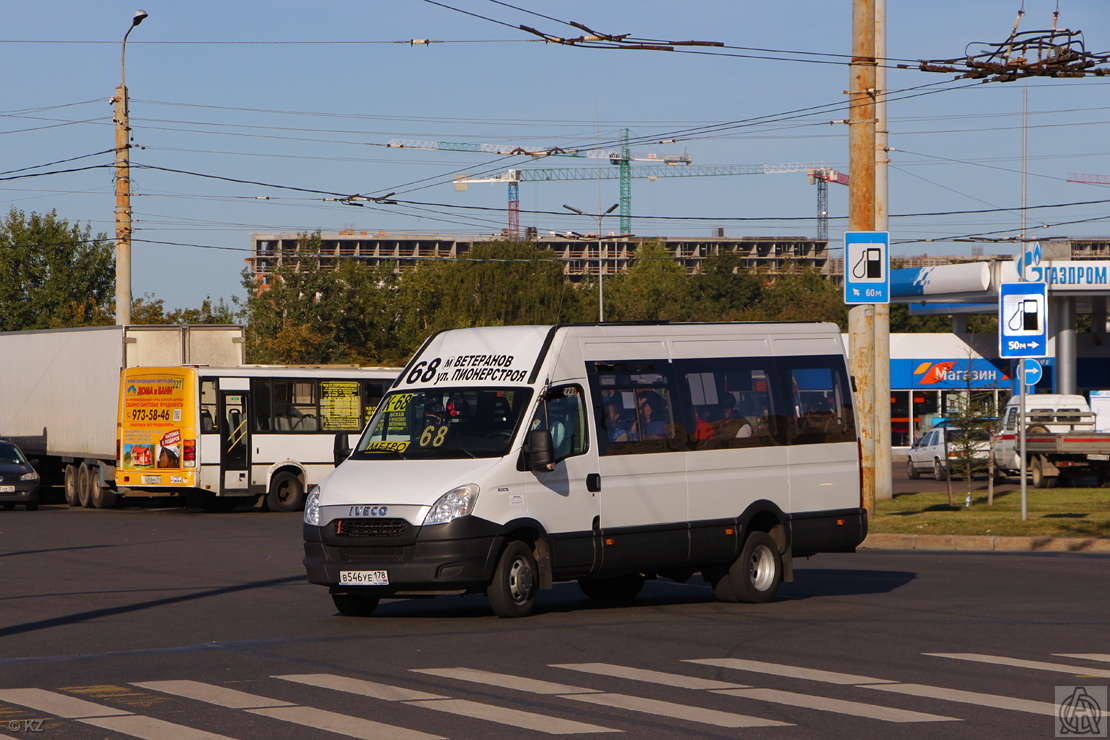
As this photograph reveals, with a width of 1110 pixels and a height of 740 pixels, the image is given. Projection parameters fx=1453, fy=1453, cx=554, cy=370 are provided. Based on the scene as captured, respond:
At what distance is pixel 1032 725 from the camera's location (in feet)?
25.0

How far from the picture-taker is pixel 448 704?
27.1 ft

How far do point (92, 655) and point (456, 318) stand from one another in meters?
79.3

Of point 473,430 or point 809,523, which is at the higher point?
point 473,430

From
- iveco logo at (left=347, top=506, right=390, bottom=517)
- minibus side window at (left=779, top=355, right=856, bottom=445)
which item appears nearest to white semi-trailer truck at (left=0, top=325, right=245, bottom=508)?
minibus side window at (left=779, top=355, right=856, bottom=445)

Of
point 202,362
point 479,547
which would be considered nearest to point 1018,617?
point 479,547

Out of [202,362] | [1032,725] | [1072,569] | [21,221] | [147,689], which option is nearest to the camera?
[1032,725]

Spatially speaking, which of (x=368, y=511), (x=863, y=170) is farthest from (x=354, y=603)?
(x=863, y=170)

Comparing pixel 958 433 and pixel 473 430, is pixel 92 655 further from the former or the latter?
pixel 958 433

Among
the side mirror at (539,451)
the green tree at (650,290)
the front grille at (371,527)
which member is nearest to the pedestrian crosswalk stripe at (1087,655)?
the side mirror at (539,451)

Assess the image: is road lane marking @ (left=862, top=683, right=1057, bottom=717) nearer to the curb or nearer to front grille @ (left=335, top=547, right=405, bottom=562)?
front grille @ (left=335, top=547, right=405, bottom=562)

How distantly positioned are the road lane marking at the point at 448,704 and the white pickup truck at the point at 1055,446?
26640 mm

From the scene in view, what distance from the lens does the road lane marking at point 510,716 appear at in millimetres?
7527

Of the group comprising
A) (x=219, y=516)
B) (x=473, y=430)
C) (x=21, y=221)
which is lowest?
(x=219, y=516)

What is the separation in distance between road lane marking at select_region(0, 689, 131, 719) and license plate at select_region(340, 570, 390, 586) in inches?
135
